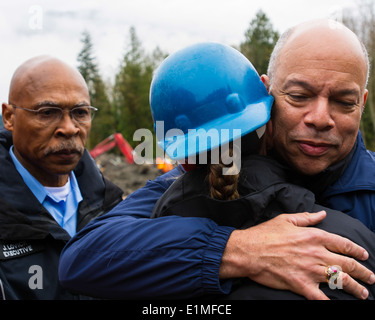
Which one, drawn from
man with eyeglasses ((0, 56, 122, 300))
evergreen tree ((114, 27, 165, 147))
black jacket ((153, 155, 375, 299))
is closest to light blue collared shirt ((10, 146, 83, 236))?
man with eyeglasses ((0, 56, 122, 300))

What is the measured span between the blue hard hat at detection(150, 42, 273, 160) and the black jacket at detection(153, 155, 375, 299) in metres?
0.21

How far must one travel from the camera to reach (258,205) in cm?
178

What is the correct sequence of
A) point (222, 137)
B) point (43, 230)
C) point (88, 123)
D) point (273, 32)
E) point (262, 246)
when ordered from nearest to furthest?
1. point (262, 246)
2. point (222, 137)
3. point (43, 230)
4. point (88, 123)
5. point (273, 32)

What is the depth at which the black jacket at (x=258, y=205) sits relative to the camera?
1770 mm

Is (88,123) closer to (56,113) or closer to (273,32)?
(56,113)

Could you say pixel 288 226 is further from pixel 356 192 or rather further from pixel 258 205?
pixel 356 192

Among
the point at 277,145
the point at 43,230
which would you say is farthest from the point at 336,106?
the point at 43,230

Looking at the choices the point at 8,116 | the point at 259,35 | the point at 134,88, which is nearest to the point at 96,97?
the point at 134,88

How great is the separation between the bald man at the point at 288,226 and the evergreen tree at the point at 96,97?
57269mm

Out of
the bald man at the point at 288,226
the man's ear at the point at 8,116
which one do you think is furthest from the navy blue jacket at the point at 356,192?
the man's ear at the point at 8,116

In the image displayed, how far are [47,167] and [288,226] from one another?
9.31 ft

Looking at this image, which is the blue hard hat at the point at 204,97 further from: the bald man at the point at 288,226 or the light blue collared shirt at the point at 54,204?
the light blue collared shirt at the point at 54,204
